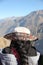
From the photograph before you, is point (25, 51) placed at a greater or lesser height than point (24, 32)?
lesser

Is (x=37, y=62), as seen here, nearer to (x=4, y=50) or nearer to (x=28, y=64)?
(x=28, y=64)

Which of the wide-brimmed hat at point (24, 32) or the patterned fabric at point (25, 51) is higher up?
the wide-brimmed hat at point (24, 32)

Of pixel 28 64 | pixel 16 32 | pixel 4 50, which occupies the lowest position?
pixel 28 64

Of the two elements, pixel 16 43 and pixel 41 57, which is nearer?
pixel 16 43

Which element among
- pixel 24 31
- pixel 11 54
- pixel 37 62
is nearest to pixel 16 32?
pixel 24 31

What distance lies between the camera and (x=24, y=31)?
3361 mm

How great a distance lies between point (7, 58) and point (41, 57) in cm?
61

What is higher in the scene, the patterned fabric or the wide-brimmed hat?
the wide-brimmed hat

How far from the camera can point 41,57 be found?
365 centimetres

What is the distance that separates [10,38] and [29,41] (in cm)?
30

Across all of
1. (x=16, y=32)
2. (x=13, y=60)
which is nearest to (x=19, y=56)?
(x=13, y=60)

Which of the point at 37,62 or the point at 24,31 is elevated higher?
the point at 24,31

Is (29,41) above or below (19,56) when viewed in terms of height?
above

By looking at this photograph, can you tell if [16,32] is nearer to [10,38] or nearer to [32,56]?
[10,38]
